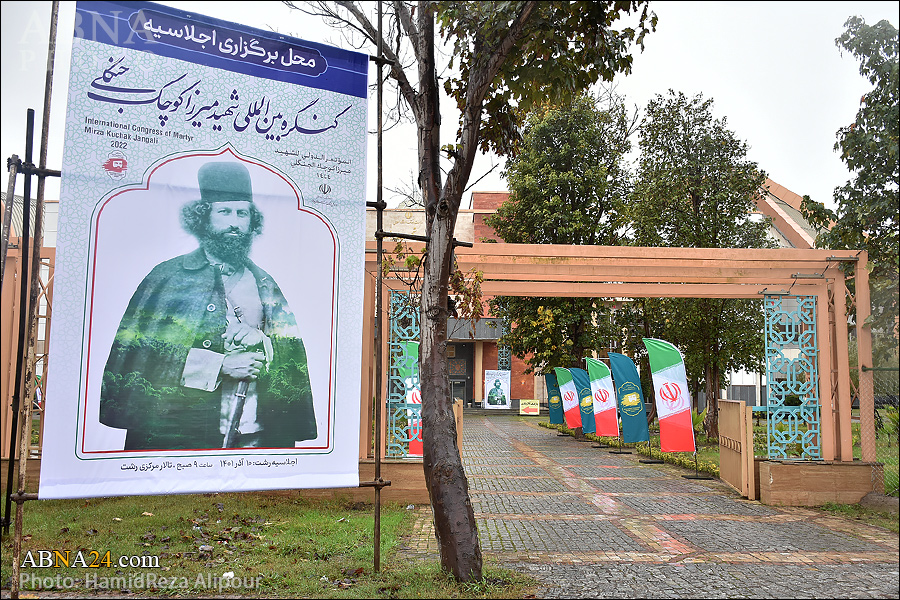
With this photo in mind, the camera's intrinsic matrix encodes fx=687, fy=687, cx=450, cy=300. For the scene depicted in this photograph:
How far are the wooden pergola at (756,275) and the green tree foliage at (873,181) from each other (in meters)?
0.29

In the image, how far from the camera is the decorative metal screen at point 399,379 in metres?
9.44

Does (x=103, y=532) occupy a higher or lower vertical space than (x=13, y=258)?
lower

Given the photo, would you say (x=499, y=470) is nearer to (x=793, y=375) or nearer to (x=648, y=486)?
(x=648, y=486)

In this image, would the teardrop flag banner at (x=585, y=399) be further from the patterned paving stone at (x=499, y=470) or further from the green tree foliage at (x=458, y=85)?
the green tree foliage at (x=458, y=85)

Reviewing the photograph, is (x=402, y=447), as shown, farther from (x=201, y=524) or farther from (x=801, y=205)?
(x=801, y=205)

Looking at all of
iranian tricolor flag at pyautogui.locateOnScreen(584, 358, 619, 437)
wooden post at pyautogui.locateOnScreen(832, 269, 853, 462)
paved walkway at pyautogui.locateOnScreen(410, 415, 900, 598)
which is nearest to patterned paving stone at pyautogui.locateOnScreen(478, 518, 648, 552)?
paved walkway at pyautogui.locateOnScreen(410, 415, 900, 598)

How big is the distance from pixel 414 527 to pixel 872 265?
7.19 meters

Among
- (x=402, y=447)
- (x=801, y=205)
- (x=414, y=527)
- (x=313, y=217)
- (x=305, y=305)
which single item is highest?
(x=801, y=205)

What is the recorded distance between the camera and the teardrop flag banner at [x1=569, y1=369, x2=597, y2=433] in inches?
691

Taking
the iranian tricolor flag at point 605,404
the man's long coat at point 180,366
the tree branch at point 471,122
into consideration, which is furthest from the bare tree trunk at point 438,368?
the iranian tricolor flag at point 605,404

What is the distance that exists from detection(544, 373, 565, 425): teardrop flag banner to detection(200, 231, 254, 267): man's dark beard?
17.2 meters

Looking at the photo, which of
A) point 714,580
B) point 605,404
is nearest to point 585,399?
point 605,404

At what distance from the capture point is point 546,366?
22.4 meters

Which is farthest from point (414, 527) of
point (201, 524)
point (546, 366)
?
point (546, 366)
